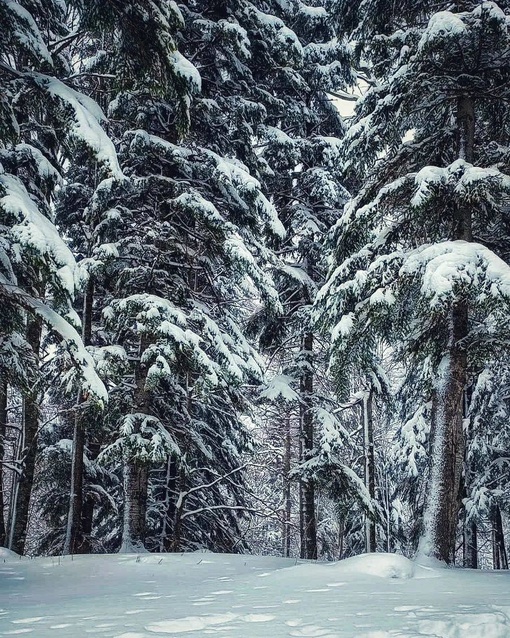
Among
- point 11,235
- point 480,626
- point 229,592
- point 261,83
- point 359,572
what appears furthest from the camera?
point 261,83

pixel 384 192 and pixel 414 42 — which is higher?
pixel 414 42

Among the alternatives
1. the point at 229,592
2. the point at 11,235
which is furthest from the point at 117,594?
the point at 11,235

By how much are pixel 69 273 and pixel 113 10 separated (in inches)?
111

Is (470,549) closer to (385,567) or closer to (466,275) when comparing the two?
(385,567)

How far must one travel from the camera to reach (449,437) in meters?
7.28

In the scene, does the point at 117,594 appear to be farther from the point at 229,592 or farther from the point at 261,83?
the point at 261,83

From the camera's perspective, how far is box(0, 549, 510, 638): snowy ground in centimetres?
290

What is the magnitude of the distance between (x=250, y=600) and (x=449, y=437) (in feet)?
14.0

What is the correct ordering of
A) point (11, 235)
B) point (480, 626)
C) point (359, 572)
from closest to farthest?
point (480, 626) → point (11, 235) → point (359, 572)

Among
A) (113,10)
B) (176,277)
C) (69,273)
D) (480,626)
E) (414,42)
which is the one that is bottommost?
(480,626)

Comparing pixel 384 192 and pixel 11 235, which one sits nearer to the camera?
pixel 11 235

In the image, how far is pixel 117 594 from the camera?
4641 millimetres

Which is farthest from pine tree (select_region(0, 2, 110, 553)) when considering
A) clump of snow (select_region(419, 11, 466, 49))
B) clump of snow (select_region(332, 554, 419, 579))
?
clump of snow (select_region(419, 11, 466, 49))

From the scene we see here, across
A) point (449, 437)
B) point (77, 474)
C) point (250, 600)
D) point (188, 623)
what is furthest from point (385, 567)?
point (77, 474)
